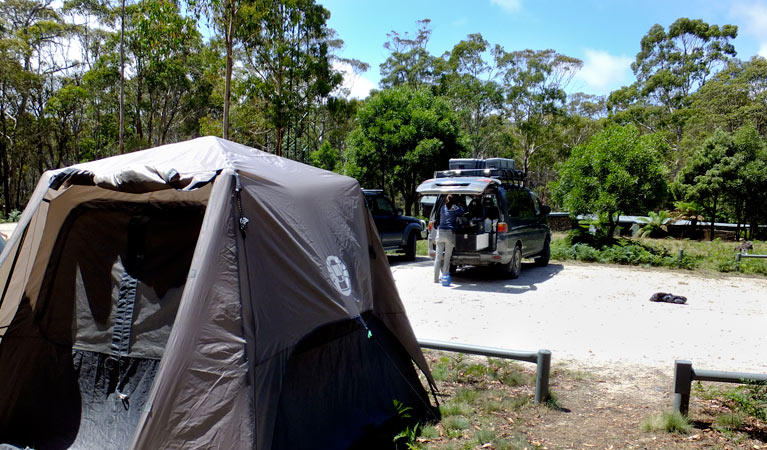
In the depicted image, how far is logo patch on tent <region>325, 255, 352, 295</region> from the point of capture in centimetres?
385

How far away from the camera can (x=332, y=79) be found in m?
19.9

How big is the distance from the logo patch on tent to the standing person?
6482 millimetres

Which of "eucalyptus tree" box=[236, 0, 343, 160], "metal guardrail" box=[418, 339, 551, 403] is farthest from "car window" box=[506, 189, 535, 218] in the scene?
"eucalyptus tree" box=[236, 0, 343, 160]

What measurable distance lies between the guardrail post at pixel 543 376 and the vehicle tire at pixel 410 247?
10.1 m

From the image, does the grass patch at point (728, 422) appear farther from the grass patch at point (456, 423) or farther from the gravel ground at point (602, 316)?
the grass patch at point (456, 423)

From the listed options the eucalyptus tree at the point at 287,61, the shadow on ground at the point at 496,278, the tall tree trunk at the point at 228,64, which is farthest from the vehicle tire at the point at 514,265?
the eucalyptus tree at the point at 287,61

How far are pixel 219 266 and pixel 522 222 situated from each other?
370 inches

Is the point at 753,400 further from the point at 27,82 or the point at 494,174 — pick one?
the point at 27,82

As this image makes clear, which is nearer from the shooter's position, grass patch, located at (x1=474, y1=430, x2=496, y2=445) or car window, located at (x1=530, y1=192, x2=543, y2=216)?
grass patch, located at (x1=474, y1=430, x2=496, y2=445)

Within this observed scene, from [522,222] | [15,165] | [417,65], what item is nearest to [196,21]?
[522,222]

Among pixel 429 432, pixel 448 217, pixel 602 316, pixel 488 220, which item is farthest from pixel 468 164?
pixel 429 432

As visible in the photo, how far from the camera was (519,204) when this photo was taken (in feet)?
38.7

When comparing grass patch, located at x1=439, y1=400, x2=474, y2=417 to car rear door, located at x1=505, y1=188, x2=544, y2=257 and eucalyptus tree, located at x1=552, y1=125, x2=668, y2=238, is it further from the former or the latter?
eucalyptus tree, located at x1=552, y1=125, x2=668, y2=238

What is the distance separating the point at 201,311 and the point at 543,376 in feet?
10.1
